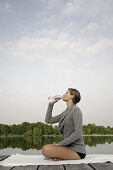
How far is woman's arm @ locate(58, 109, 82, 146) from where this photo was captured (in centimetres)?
507

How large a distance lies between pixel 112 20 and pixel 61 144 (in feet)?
60.6

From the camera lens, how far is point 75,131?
5102 millimetres

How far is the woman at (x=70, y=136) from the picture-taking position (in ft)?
16.5

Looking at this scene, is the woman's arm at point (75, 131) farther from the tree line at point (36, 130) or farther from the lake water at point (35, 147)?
the tree line at point (36, 130)

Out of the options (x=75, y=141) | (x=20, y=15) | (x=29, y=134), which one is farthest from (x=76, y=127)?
(x=29, y=134)

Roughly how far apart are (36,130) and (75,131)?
75525mm

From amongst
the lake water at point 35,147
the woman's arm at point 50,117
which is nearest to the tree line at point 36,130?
the lake water at point 35,147

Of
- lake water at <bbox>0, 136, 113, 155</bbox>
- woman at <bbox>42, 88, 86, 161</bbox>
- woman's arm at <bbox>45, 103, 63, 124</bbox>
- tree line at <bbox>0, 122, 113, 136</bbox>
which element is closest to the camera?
woman at <bbox>42, 88, 86, 161</bbox>

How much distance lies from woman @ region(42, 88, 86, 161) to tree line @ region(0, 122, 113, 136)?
71861 millimetres

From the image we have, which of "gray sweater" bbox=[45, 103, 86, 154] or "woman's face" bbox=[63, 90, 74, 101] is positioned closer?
"gray sweater" bbox=[45, 103, 86, 154]

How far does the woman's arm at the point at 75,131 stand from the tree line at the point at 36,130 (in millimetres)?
72139

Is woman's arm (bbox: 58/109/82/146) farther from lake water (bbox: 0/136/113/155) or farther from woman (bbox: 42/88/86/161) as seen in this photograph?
lake water (bbox: 0/136/113/155)

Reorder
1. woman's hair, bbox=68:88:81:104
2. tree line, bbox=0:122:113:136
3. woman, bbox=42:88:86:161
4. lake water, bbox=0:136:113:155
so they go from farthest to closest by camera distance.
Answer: tree line, bbox=0:122:113:136, lake water, bbox=0:136:113:155, woman's hair, bbox=68:88:81:104, woman, bbox=42:88:86:161

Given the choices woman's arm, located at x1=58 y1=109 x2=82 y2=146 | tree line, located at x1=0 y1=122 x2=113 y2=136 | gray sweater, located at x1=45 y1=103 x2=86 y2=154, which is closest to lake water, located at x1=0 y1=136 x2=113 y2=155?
gray sweater, located at x1=45 y1=103 x2=86 y2=154
